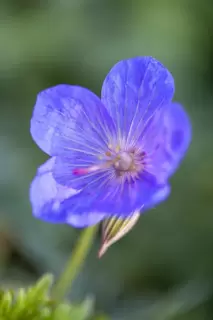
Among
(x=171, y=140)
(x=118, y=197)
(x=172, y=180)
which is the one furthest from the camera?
(x=172, y=180)

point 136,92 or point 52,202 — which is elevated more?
point 136,92

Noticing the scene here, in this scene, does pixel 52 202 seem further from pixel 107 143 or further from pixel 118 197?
pixel 107 143

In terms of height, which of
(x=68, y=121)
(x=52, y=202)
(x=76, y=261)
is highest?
(x=68, y=121)

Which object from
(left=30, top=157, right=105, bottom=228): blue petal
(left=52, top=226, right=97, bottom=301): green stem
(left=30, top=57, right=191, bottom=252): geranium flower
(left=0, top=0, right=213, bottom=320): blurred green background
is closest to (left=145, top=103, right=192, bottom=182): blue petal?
(left=30, top=57, right=191, bottom=252): geranium flower

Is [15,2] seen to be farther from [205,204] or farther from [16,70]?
[205,204]

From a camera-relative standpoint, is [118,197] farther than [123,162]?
No

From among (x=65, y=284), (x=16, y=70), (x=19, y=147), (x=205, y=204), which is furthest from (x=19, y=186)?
(x=65, y=284)

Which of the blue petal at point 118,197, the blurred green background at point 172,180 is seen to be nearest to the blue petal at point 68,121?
the blue petal at point 118,197

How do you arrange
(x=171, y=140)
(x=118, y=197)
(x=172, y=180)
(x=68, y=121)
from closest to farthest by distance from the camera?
(x=171, y=140) < (x=118, y=197) < (x=68, y=121) < (x=172, y=180)

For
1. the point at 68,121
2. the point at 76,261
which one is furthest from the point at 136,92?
the point at 76,261
